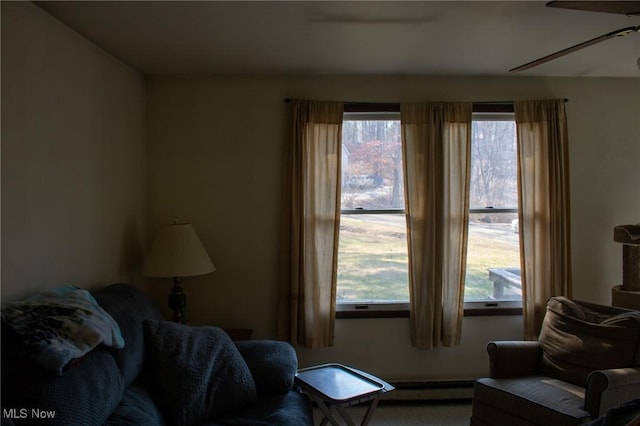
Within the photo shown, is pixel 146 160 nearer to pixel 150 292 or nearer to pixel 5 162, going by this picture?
pixel 150 292

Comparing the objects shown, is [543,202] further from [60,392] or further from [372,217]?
[60,392]

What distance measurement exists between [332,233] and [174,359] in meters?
1.51

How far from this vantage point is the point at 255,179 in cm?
352

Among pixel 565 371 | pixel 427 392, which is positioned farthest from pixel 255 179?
pixel 565 371

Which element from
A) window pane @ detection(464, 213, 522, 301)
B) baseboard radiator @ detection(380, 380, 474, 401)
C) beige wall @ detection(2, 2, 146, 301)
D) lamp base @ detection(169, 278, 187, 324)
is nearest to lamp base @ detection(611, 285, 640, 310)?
window pane @ detection(464, 213, 522, 301)

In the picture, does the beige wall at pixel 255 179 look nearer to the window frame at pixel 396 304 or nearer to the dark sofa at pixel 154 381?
the window frame at pixel 396 304

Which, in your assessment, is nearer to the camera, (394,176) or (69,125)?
(69,125)

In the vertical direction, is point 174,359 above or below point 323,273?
below

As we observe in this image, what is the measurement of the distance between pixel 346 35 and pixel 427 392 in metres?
2.58

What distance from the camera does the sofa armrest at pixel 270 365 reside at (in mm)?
2492

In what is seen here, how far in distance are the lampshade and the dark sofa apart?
0.92 feet

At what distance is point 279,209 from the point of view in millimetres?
3527

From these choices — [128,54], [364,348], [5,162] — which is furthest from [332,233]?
[5,162]

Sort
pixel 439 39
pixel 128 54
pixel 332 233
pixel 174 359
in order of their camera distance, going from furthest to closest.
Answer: pixel 332 233
pixel 128 54
pixel 439 39
pixel 174 359
